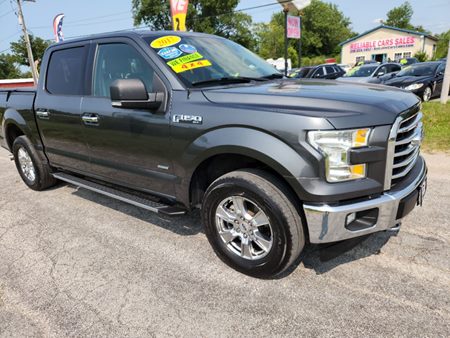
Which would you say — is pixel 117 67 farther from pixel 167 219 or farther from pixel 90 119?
pixel 167 219

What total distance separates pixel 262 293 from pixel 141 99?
1.75m

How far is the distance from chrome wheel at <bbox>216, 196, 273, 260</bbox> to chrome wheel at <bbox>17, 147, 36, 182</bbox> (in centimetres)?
337

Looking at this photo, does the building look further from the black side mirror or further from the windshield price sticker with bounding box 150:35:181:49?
the black side mirror

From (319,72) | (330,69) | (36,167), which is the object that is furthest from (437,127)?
(330,69)

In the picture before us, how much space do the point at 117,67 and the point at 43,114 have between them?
4.61ft

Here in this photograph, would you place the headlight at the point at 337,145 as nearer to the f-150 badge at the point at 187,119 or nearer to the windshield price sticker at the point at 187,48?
the f-150 badge at the point at 187,119

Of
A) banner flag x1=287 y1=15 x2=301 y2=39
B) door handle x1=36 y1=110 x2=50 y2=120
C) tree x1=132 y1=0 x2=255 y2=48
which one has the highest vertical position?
tree x1=132 y1=0 x2=255 y2=48

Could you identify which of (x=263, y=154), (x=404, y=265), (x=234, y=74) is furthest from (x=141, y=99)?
(x=404, y=265)

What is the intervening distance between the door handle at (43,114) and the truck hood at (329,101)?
2.36m

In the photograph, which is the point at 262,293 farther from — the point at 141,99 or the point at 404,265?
the point at 141,99

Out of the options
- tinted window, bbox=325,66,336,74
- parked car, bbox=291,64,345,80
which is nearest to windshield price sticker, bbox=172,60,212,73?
parked car, bbox=291,64,345,80

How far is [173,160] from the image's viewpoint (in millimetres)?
2939

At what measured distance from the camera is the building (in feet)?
159

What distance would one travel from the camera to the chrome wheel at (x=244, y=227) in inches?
102
